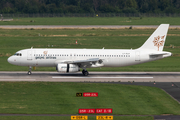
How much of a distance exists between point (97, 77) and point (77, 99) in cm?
1359

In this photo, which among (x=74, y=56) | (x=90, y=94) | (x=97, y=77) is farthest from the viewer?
(x=74, y=56)

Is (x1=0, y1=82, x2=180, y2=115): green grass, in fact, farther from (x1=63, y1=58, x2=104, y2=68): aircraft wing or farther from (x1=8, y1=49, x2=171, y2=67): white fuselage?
(x1=8, y1=49, x2=171, y2=67): white fuselage

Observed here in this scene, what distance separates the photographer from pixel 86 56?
4612 centimetres

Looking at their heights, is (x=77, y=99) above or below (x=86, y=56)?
below

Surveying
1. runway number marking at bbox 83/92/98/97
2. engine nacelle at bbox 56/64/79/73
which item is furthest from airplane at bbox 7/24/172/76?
runway number marking at bbox 83/92/98/97

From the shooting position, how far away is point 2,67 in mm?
53031

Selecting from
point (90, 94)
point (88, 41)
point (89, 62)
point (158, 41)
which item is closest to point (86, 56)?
point (89, 62)

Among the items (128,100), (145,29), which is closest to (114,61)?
(128,100)

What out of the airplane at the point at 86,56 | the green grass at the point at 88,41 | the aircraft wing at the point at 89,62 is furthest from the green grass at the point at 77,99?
the green grass at the point at 88,41

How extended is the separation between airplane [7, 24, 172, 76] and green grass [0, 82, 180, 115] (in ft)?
20.5

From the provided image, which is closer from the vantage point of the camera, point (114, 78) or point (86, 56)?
point (114, 78)

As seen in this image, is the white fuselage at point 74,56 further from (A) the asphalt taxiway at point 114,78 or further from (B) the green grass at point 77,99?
(B) the green grass at point 77,99

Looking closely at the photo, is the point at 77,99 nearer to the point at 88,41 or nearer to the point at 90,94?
the point at 90,94

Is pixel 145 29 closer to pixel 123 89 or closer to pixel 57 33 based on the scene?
pixel 57 33
